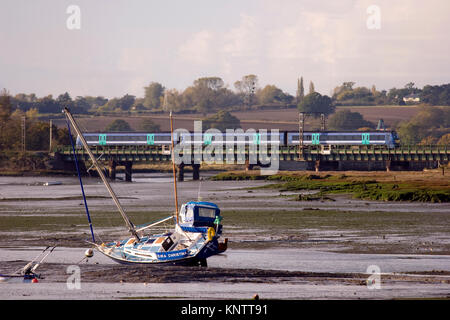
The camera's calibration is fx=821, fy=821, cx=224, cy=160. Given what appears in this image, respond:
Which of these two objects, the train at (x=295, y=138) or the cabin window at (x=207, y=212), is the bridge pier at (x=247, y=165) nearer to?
the train at (x=295, y=138)

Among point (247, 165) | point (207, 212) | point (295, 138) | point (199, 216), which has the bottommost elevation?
point (247, 165)

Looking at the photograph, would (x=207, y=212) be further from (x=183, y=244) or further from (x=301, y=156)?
(x=301, y=156)

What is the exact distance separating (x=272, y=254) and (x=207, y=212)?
467cm

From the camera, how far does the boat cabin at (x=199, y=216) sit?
4039cm

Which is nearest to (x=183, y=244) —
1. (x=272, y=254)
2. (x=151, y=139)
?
(x=272, y=254)

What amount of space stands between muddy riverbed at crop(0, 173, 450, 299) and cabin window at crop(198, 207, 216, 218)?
2275mm

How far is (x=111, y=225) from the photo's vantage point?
61.0 metres

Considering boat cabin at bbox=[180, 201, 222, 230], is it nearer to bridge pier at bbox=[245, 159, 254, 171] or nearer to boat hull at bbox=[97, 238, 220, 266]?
boat hull at bbox=[97, 238, 220, 266]

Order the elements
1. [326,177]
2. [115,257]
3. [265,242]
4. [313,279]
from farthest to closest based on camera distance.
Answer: [326,177] → [265,242] → [115,257] → [313,279]

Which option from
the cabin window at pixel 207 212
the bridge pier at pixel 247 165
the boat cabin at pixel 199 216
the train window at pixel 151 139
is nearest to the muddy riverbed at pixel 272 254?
the boat cabin at pixel 199 216

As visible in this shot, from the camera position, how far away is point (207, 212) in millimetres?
41312
